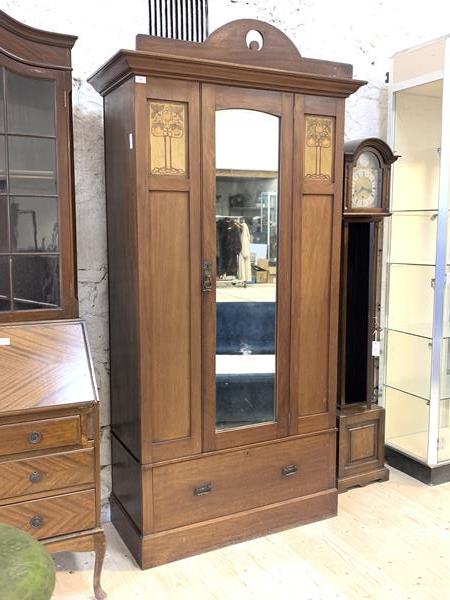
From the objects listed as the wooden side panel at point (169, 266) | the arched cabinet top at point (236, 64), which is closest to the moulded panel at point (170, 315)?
the wooden side panel at point (169, 266)

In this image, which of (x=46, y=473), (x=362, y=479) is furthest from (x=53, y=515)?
(x=362, y=479)

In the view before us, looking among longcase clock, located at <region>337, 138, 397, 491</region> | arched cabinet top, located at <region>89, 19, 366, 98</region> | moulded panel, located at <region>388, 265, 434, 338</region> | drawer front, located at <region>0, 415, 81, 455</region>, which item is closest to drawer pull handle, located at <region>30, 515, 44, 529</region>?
drawer front, located at <region>0, 415, 81, 455</region>

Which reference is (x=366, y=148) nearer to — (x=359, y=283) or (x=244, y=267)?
(x=359, y=283)

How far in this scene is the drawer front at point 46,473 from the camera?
6.67 ft

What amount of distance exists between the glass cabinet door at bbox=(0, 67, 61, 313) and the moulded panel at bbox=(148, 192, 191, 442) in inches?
15.5

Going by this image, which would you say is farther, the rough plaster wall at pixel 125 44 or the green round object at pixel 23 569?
the rough plaster wall at pixel 125 44

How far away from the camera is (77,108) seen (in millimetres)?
2592

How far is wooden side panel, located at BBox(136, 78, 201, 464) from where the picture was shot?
2252mm

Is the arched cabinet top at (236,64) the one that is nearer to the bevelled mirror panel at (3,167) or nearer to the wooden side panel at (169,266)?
the wooden side panel at (169,266)

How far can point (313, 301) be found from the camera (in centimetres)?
268

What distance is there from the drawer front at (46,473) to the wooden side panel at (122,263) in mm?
308

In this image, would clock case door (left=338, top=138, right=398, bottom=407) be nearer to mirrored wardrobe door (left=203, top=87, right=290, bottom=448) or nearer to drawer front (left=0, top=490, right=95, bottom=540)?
mirrored wardrobe door (left=203, top=87, right=290, bottom=448)

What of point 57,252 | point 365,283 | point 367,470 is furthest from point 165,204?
point 367,470

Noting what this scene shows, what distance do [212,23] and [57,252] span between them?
54.2 inches
